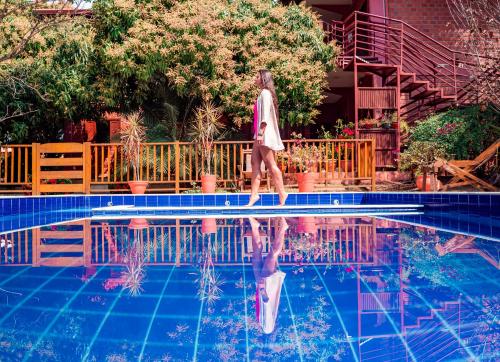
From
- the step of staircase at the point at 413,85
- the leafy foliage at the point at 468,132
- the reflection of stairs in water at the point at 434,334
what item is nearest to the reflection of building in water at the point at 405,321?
the reflection of stairs in water at the point at 434,334

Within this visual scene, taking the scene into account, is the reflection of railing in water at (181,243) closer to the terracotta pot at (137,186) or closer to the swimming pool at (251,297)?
the swimming pool at (251,297)

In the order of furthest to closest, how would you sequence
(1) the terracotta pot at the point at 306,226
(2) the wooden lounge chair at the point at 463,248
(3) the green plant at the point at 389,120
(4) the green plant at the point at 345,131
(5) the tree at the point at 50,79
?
(3) the green plant at the point at 389,120
(4) the green plant at the point at 345,131
(5) the tree at the point at 50,79
(1) the terracotta pot at the point at 306,226
(2) the wooden lounge chair at the point at 463,248

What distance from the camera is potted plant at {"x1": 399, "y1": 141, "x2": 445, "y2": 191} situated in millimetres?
9978

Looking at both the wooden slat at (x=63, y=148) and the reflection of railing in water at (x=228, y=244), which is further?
the wooden slat at (x=63, y=148)

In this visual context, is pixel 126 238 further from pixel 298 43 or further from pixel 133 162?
pixel 298 43

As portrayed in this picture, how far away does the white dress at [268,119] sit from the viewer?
691cm

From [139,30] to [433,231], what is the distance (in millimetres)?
7511

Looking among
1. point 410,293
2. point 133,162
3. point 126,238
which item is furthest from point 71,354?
point 133,162

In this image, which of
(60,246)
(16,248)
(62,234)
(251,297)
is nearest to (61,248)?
(60,246)

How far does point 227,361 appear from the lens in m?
1.58

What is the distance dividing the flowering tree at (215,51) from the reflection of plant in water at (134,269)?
6875mm

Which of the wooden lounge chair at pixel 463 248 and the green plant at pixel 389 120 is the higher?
the green plant at pixel 389 120

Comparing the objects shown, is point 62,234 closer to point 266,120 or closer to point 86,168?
point 266,120

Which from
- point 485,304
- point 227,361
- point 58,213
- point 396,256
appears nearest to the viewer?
point 227,361
